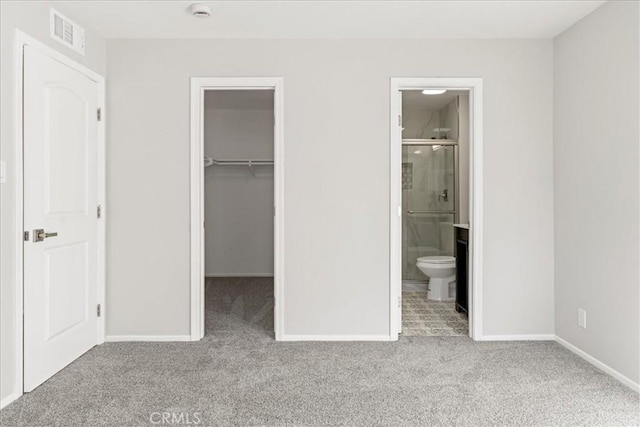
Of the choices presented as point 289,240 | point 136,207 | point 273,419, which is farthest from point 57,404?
point 289,240

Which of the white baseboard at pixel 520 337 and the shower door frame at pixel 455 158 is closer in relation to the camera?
the white baseboard at pixel 520 337

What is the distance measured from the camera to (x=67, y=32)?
2982mm

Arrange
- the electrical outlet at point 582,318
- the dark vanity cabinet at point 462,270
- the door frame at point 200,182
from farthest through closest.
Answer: the dark vanity cabinet at point 462,270 → the door frame at point 200,182 → the electrical outlet at point 582,318

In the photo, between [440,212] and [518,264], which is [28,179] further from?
[440,212]

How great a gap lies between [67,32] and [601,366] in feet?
13.2

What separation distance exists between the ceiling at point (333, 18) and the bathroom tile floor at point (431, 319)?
2318 millimetres

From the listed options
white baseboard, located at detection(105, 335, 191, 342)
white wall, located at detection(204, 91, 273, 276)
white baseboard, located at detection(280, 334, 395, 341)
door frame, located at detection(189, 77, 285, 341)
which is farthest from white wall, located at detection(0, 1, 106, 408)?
white wall, located at detection(204, 91, 273, 276)

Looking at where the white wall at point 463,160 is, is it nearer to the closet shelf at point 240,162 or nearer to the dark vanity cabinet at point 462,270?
the dark vanity cabinet at point 462,270

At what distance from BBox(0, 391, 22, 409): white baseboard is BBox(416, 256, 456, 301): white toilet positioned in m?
3.69

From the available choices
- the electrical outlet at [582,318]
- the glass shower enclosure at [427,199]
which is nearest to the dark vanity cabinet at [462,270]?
the electrical outlet at [582,318]

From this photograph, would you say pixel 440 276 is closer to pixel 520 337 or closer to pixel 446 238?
pixel 446 238

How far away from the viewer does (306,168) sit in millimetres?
3527

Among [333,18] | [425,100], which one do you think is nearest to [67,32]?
[333,18]

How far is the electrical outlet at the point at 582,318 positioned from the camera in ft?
10.2
